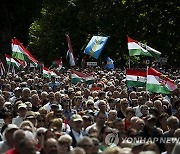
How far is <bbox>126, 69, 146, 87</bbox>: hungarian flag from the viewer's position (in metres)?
21.2

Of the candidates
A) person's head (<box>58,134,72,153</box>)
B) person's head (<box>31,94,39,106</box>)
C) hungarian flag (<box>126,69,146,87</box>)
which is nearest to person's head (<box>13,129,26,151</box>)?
person's head (<box>58,134,72,153</box>)

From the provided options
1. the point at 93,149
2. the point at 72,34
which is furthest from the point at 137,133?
the point at 72,34

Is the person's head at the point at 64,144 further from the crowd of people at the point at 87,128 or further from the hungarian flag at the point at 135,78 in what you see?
the hungarian flag at the point at 135,78

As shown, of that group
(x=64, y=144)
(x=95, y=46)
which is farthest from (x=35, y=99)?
(x=95, y=46)

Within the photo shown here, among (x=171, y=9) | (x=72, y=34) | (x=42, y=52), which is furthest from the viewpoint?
(x=42, y=52)

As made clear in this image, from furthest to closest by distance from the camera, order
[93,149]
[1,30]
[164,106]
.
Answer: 1. [1,30]
2. [164,106]
3. [93,149]

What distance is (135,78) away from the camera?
2145 centimetres

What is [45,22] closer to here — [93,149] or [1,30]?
[1,30]

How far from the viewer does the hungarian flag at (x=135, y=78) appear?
21.2 meters

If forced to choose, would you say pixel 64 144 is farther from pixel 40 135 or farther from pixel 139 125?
pixel 139 125

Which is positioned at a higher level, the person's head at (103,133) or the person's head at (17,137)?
the person's head at (17,137)

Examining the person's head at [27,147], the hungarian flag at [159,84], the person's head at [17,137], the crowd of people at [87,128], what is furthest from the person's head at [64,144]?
the hungarian flag at [159,84]

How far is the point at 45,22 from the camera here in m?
67.3

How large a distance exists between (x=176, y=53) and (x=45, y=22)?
18.9 meters
